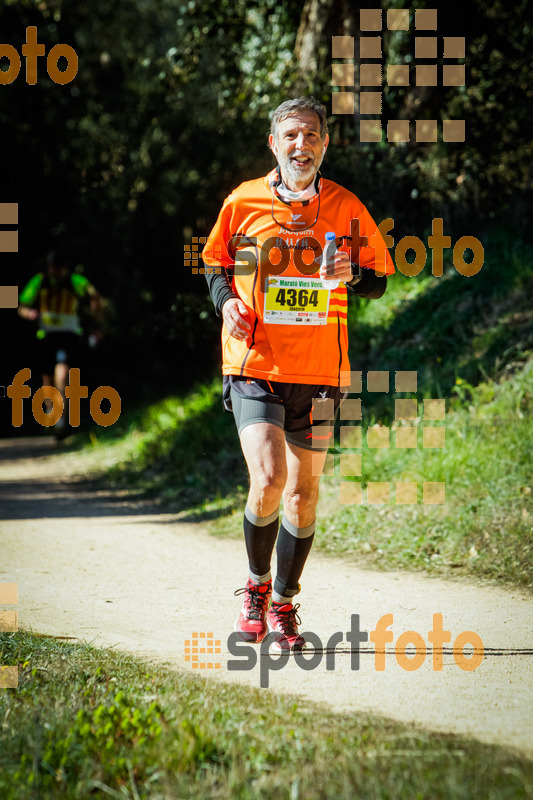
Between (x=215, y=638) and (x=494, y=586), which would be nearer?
(x=215, y=638)

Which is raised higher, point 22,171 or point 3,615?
point 22,171

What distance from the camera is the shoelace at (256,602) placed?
4.12 m

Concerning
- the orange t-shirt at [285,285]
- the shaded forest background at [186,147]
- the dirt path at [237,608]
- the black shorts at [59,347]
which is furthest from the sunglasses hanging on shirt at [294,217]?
the black shorts at [59,347]

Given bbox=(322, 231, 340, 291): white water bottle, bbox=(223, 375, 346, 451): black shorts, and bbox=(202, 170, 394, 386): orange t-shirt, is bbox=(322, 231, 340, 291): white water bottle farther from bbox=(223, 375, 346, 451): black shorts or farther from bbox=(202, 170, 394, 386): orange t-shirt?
bbox=(223, 375, 346, 451): black shorts

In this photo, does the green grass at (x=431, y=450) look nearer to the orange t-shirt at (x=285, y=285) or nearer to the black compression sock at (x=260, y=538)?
the black compression sock at (x=260, y=538)

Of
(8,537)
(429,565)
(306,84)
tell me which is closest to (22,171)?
(306,84)

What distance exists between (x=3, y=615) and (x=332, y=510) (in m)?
3.30

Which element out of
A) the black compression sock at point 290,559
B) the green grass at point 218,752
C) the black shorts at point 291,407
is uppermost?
the black shorts at point 291,407

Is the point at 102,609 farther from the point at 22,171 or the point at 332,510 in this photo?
the point at 22,171

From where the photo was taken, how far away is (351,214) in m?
4.08

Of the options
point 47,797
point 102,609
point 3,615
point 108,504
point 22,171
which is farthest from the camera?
point 22,171

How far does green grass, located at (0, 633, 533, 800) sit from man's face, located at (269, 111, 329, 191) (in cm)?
213

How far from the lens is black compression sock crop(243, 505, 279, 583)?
4.09 m

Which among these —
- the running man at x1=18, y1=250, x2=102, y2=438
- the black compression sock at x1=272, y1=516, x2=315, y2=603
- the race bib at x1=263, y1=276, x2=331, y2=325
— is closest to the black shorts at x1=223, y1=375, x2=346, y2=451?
the race bib at x1=263, y1=276, x2=331, y2=325
